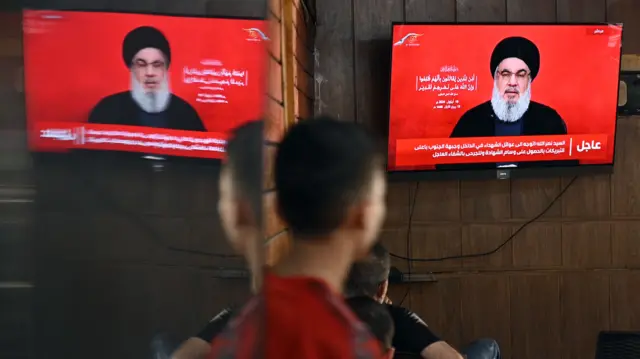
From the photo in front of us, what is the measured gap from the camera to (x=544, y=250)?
9.59 feet

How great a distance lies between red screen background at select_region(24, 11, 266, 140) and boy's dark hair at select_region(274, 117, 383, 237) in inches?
3.4

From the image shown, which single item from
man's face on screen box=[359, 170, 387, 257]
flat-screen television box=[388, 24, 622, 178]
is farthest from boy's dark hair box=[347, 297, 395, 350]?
flat-screen television box=[388, 24, 622, 178]

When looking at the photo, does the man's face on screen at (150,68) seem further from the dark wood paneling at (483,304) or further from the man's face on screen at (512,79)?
the dark wood paneling at (483,304)

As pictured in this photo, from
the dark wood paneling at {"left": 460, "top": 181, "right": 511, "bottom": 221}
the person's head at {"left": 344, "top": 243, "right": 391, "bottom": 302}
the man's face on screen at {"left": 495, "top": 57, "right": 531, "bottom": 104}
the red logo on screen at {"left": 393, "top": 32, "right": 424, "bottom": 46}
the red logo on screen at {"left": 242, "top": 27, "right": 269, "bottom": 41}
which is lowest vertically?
the person's head at {"left": 344, "top": 243, "right": 391, "bottom": 302}

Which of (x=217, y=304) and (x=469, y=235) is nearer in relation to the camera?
(x=217, y=304)

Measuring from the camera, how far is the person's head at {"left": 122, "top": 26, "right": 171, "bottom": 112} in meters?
0.35

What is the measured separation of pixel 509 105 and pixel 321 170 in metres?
2.40

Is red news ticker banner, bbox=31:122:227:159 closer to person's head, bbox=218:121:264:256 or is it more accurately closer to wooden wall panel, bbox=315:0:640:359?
person's head, bbox=218:121:264:256

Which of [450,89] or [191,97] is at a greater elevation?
[450,89]

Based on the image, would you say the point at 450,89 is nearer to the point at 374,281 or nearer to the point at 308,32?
the point at 308,32

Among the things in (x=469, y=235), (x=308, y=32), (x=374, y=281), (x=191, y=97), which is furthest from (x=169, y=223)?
(x=469, y=235)

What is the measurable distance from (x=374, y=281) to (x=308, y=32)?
1.56 meters

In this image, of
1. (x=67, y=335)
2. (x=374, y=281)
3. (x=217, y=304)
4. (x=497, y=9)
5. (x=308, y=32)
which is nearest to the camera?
(x=67, y=335)

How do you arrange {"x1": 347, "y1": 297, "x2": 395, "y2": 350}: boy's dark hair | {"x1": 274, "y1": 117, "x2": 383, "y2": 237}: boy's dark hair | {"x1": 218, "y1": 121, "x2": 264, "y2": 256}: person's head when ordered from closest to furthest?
{"x1": 218, "y1": 121, "x2": 264, "y2": 256}: person's head
{"x1": 274, "y1": 117, "x2": 383, "y2": 237}: boy's dark hair
{"x1": 347, "y1": 297, "x2": 395, "y2": 350}: boy's dark hair
